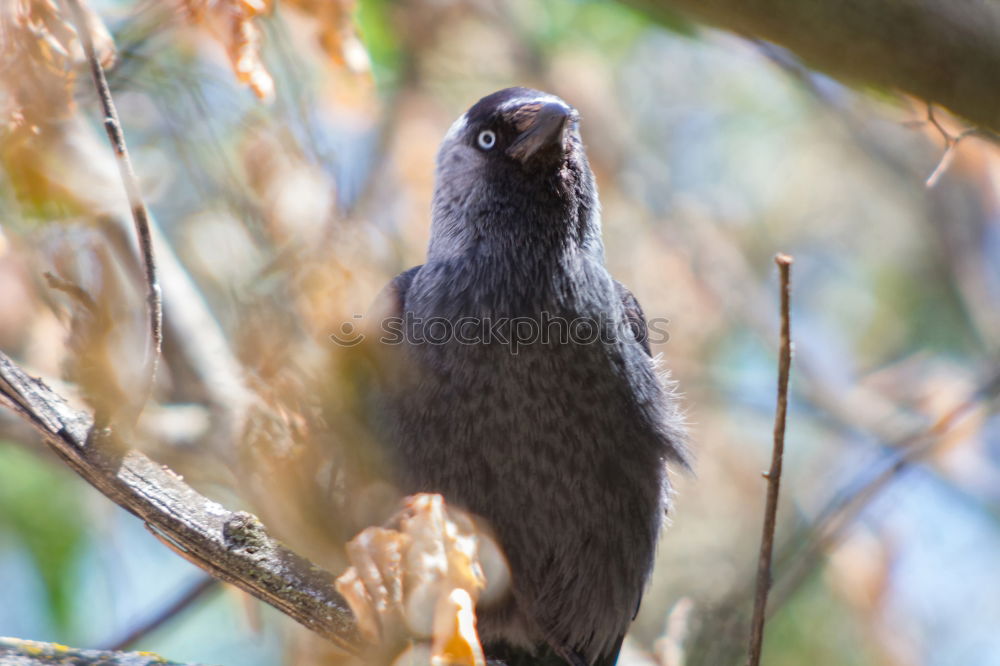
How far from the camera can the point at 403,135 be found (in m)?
6.46

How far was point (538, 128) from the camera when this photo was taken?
3.79 m

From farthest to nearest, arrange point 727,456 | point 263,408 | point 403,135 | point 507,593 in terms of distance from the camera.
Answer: point 727,456 → point 403,135 → point 507,593 → point 263,408

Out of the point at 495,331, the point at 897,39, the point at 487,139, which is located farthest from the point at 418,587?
the point at 487,139

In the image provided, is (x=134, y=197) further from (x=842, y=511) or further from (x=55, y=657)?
(x=842, y=511)

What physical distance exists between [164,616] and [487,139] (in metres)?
2.55

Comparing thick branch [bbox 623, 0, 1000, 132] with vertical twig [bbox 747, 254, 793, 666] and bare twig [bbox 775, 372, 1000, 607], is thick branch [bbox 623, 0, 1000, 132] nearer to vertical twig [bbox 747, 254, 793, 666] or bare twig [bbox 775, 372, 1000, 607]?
vertical twig [bbox 747, 254, 793, 666]

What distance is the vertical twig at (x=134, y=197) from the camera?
7.61 ft

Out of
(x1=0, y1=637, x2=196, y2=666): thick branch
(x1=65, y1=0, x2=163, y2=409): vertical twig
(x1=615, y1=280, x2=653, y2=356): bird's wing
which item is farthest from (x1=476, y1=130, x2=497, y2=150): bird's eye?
(x1=0, y1=637, x2=196, y2=666): thick branch

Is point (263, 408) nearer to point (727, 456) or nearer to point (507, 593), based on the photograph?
point (507, 593)

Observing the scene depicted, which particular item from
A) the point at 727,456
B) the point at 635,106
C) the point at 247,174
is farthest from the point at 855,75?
the point at 635,106

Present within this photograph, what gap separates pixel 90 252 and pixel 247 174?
1096 mm

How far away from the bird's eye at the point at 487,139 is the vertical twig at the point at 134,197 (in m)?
1.81

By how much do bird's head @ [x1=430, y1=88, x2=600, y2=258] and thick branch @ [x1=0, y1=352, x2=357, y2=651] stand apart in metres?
1.55

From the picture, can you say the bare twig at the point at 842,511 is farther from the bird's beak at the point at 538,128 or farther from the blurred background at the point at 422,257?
the bird's beak at the point at 538,128
